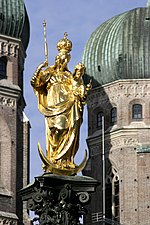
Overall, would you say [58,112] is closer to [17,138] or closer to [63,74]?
[63,74]

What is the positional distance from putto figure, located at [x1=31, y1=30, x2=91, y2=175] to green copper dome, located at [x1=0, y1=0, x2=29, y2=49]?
32.9 meters

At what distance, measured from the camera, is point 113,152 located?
51.3 metres

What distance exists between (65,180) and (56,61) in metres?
2.18

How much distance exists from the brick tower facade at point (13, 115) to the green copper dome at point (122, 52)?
376 cm

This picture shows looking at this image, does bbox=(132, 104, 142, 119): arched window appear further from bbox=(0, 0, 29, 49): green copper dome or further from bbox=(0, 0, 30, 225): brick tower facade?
bbox=(0, 0, 29, 49): green copper dome

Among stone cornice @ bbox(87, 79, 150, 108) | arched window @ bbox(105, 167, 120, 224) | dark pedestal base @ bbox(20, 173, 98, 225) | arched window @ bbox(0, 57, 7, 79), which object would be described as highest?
arched window @ bbox(0, 57, 7, 79)

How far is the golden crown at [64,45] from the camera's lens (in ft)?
53.7

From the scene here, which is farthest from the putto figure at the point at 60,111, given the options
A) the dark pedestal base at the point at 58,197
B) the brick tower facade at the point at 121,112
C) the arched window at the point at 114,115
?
the arched window at the point at 114,115

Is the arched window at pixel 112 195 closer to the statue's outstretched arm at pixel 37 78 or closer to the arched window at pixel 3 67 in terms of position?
the arched window at pixel 3 67

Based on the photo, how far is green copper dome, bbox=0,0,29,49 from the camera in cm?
4878

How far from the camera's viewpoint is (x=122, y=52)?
51219mm

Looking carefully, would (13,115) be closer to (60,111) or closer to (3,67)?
(3,67)

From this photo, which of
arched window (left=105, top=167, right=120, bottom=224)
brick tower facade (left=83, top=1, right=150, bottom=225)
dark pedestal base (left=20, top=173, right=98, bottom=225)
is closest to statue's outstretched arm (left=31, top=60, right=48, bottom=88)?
dark pedestal base (left=20, top=173, right=98, bottom=225)

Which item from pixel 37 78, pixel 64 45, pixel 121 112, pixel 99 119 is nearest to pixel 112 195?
pixel 121 112
